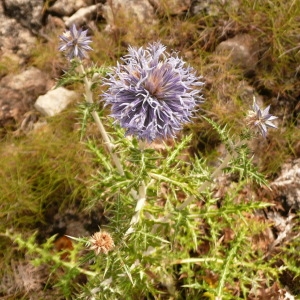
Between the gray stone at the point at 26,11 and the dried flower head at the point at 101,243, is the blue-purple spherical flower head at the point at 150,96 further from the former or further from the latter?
the gray stone at the point at 26,11

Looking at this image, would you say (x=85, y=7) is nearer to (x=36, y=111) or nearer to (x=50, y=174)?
(x=36, y=111)

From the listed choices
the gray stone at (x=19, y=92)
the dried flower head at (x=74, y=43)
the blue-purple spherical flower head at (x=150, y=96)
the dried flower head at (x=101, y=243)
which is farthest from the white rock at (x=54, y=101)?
the dried flower head at (x=101, y=243)

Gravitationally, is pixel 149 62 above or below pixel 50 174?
above

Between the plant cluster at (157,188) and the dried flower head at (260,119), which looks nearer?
the dried flower head at (260,119)

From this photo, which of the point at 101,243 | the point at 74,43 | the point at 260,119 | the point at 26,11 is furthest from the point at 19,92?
the point at 260,119

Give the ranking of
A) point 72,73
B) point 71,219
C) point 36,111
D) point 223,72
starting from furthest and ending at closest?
point 36,111
point 223,72
point 71,219
point 72,73

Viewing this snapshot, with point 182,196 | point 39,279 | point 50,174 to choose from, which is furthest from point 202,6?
point 39,279
